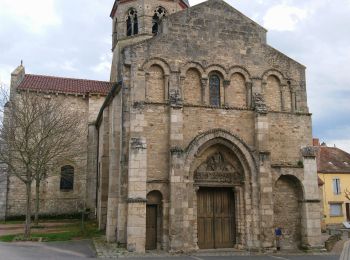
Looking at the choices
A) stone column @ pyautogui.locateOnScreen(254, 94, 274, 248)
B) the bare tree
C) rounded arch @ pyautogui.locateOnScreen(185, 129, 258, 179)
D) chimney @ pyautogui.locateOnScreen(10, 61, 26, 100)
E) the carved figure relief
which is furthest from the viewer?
chimney @ pyautogui.locateOnScreen(10, 61, 26, 100)

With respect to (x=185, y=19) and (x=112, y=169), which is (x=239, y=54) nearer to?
(x=185, y=19)

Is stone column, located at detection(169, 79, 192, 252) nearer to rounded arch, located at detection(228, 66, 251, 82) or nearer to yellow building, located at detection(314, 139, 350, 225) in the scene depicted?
rounded arch, located at detection(228, 66, 251, 82)

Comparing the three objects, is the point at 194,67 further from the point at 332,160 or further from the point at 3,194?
the point at 332,160

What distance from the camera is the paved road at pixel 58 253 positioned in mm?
14852

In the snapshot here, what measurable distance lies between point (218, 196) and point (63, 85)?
2171cm

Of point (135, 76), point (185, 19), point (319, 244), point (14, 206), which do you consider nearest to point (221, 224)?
point (319, 244)

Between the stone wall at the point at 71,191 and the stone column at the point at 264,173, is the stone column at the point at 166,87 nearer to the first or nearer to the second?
the stone column at the point at 264,173

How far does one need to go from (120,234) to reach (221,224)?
493 cm

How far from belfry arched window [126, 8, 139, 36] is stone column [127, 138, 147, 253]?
19.5 metres

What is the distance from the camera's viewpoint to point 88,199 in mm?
32094

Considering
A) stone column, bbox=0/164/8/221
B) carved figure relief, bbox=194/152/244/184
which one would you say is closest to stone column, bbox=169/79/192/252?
carved figure relief, bbox=194/152/244/184

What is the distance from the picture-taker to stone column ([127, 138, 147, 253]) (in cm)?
1620

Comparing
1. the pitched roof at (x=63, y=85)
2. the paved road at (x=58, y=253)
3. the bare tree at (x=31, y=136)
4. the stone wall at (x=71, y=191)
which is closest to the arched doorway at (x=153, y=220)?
the paved road at (x=58, y=253)

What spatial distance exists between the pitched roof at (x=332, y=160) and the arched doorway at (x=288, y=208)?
74.8ft
